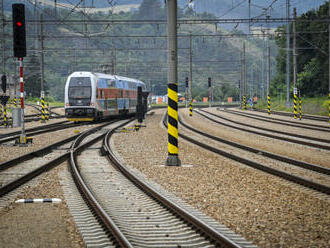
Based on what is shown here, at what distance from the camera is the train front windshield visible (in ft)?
106

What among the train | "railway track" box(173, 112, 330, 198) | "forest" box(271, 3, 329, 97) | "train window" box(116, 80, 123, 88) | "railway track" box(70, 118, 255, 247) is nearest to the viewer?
"railway track" box(70, 118, 255, 247)

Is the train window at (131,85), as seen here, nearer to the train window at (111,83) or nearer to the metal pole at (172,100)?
the train window at (111,83)

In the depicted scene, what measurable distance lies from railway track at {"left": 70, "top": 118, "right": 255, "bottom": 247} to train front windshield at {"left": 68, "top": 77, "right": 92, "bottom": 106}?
2181 cm

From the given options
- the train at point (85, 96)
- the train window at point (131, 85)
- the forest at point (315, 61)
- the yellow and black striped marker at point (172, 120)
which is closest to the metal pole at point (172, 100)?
the yellow and black striped marker at point (172, 120)

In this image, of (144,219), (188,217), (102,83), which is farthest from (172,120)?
(102,83)

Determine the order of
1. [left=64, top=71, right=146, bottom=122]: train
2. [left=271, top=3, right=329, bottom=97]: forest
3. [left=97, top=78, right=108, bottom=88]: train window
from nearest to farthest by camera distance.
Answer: [left=64, top=71, right=146, bottom=122]: train → [left=97, top=78, right=108, bottom=88]: train window → [left=271, top=3, right=329, bottom=97]: forest

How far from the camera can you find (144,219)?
700cm

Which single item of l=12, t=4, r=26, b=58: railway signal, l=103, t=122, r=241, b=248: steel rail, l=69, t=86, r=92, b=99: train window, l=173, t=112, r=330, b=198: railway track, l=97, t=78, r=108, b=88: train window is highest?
l=12, t=4, r=26, b=58: railway signal

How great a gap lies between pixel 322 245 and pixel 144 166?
294 inches

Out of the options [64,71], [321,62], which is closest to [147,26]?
[64,71]

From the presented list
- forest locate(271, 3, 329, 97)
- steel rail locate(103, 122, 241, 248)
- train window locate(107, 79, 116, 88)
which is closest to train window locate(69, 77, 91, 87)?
train window locate(107, 79, 116, 88)

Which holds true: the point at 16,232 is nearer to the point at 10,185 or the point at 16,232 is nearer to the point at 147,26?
the point at 10,185

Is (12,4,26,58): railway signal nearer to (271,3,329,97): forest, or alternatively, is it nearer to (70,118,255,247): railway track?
(70,118,255,247): railway track

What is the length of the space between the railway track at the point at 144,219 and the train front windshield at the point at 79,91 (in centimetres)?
2181
